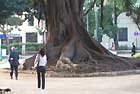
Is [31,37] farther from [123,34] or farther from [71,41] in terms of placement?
[71,41]

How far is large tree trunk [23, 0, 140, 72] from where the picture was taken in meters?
27.1

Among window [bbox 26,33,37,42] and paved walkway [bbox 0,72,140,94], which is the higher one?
window [bbox 26,33,37,42]

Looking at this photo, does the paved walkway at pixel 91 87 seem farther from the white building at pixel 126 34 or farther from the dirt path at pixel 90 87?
the white building at pixel 126 34

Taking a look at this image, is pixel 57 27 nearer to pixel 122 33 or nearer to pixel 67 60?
pixel 67 60

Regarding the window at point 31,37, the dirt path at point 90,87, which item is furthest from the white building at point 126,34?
the dirt path at point 90,87

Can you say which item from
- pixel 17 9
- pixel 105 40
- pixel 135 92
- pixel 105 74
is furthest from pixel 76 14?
pixel 105 40

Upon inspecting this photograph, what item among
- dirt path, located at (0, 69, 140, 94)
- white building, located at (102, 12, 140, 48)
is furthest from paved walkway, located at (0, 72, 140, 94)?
white building, located at (102, 12, 140, 48)

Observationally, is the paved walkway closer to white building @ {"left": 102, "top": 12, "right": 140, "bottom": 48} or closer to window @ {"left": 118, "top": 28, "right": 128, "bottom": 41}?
white building @ {"left": 102, "top": 12, "right": 140, "bottom": 48}

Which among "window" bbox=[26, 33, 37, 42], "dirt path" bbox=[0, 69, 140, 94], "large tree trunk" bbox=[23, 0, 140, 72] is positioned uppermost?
"window" bbox=[26, 33, 37, 42]

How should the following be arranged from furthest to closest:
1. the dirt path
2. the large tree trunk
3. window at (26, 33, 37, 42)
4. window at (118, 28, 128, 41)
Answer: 1. window at (26, 33, 37, 42)
2. window at (118, 28, 128, 41)
3. the large tree trunk
4. the dirt path

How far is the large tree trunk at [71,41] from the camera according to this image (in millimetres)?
27094

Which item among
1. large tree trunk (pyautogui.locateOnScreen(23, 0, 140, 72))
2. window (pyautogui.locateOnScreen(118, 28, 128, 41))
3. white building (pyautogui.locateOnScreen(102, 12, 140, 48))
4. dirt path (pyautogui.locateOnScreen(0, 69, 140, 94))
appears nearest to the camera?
dirt path (pyautogui.locateOnScreen(0, 69, 140, 94))

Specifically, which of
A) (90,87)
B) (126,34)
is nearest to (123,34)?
(126,34)

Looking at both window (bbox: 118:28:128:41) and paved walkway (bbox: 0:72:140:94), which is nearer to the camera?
paved walkway (bbox: 0:72:140:94)
